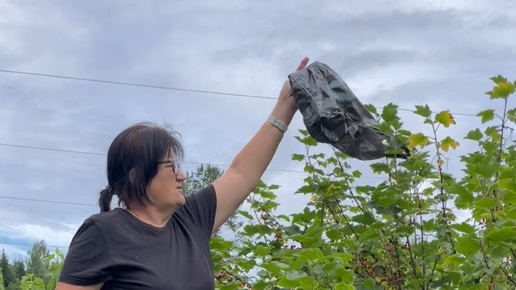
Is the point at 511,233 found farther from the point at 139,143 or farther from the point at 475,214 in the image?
the point at 139,143

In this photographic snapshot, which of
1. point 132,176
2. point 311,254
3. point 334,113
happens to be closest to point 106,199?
point 132,176

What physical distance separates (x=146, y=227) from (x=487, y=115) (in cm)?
158

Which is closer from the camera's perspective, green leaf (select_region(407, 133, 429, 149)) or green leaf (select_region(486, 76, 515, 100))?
green leaf (select_region(407, 133, 429, 149))

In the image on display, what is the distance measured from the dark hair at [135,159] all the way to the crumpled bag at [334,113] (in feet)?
1.68

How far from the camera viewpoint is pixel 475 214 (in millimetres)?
2348

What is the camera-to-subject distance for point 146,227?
6.87 feet

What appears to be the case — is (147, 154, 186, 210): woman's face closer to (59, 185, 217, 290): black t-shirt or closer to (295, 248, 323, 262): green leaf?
(59, 185, 217, 290): black t-shirt

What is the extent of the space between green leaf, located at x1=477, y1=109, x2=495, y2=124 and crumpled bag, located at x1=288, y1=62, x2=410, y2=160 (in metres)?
0.58

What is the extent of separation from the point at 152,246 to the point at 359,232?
3.44ft

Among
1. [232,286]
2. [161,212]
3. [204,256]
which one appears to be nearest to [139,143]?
[161,212]

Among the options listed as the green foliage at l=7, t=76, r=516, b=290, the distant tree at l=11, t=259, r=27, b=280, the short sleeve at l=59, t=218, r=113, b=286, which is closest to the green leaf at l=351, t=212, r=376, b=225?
the green foliage at l=7, t=76, r=516, b=290

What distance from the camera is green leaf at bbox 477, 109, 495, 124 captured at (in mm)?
2990

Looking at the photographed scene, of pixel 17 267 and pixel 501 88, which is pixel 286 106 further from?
pixel 17 267

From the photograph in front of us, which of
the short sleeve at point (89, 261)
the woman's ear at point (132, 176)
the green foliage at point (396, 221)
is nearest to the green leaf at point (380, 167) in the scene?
the green foliage at point (396, 221)
